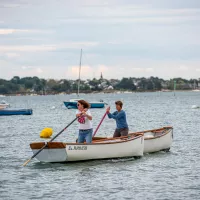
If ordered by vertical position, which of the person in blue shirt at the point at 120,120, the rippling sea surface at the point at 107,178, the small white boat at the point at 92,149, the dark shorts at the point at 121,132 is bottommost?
the rippling sea surface at the point at 107,178

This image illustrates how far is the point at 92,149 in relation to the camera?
23969 millimetres

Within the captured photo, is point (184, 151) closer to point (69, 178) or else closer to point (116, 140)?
point (116, 140)

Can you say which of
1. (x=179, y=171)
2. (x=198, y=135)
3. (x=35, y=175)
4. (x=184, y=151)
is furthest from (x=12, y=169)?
(x=198, y=135)

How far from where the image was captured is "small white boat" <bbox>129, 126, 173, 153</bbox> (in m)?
27.2

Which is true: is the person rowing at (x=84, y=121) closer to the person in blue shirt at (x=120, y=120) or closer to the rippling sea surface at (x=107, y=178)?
the rippling sea surface at (x=107, y=178)

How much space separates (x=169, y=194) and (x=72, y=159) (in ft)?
18.4

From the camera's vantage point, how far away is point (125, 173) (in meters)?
22.8

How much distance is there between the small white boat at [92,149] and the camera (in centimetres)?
2339

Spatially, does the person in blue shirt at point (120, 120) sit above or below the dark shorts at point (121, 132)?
above

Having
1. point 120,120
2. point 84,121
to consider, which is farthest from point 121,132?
point 84,121

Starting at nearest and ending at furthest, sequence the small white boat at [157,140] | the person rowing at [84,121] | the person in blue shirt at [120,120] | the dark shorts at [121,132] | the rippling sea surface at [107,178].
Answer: the rippling sea surface at [107,178]
the person rowing at [84,121]
the person in blue shirt at [120,120]
the dark shorts at [121,132]
the small white boat at [157,140]

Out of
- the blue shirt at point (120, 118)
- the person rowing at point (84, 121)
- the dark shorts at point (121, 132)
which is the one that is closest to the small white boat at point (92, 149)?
the dark shorts at point (121, 132)

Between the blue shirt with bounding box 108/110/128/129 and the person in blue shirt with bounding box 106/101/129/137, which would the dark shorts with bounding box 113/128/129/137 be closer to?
the person in blue shirt with bounding box 106/101/129/137

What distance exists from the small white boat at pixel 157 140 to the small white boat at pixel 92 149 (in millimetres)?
1506
